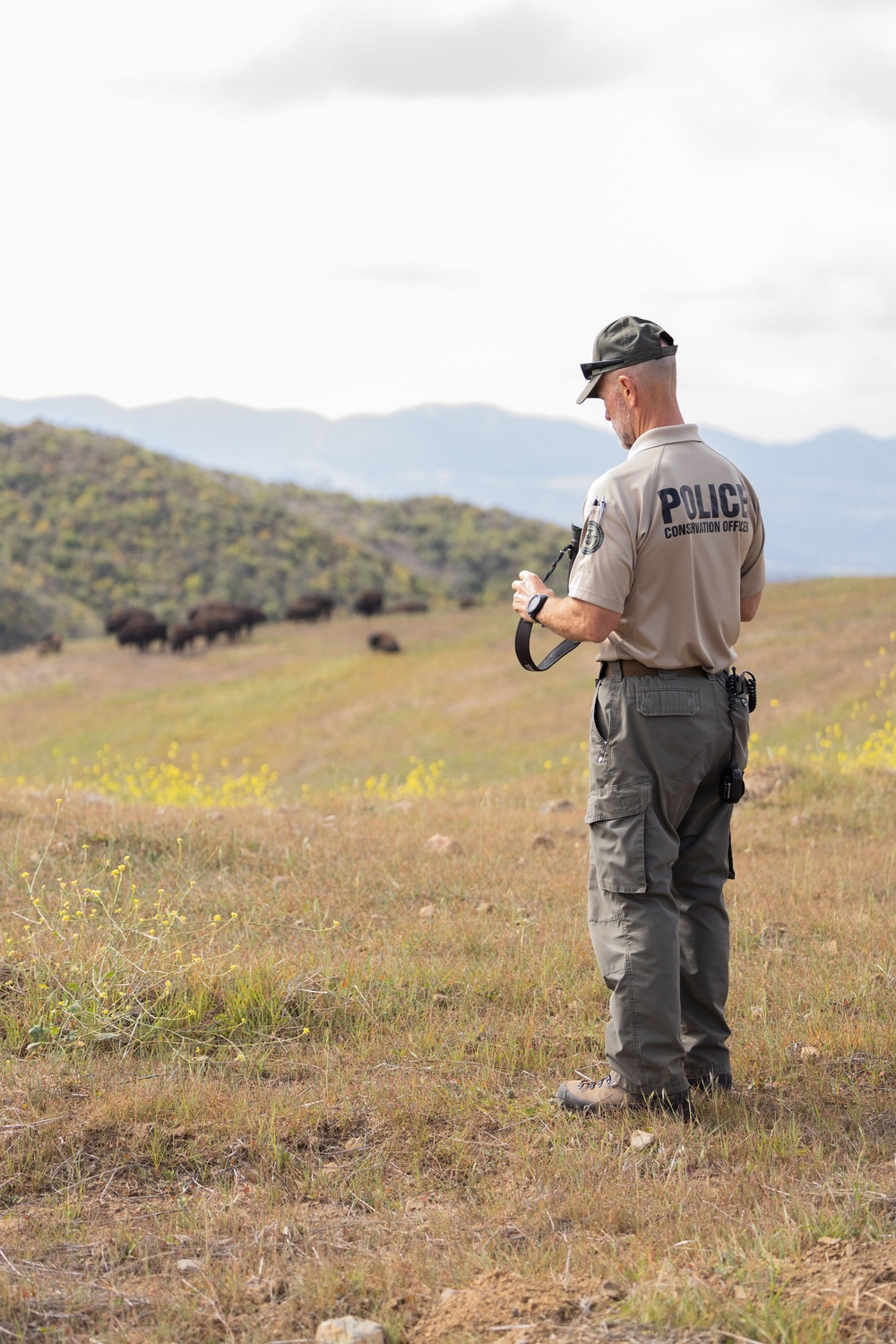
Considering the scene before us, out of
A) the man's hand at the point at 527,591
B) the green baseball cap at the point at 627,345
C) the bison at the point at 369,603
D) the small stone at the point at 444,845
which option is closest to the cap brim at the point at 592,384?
the green baseball cap at the point at 627,345

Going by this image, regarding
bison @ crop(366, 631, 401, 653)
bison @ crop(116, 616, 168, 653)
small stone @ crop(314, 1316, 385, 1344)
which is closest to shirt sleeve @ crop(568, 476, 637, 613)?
small stone @ crop(314, 1316, 385, 1344)

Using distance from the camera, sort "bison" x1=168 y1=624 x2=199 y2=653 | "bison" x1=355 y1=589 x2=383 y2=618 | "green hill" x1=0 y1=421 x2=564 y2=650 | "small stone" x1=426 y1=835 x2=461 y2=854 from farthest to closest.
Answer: "green hill" x1=0 y1=421 x2=564 y2=650 → "bison" x1=355 y1=589 x2=383 y2=618 → "bison" x1=168 y1=624 x2=199 y2=653 → "small stone" x1=426 y1=835 x2=461 y2=854

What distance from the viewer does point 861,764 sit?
10.9 m

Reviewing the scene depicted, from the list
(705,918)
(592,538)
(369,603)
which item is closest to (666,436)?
(592,538)

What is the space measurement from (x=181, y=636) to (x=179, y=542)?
24.1 meters

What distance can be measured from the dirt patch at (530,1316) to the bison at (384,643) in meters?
28.2

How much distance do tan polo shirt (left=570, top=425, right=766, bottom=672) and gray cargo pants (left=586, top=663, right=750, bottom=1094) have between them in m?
0.13

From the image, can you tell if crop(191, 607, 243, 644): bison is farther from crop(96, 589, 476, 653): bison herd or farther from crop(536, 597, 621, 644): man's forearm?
crop(536, 597, 621, 644): man's forearm

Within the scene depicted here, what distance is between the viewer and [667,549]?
3.55 m

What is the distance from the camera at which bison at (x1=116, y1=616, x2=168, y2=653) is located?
35.4 m

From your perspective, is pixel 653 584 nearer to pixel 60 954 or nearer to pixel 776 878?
pixel 60 954

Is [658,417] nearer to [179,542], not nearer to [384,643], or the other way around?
[384,643]

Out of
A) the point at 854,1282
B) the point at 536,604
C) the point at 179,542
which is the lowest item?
the point at 854,1282

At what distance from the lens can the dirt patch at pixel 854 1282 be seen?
232 cm
